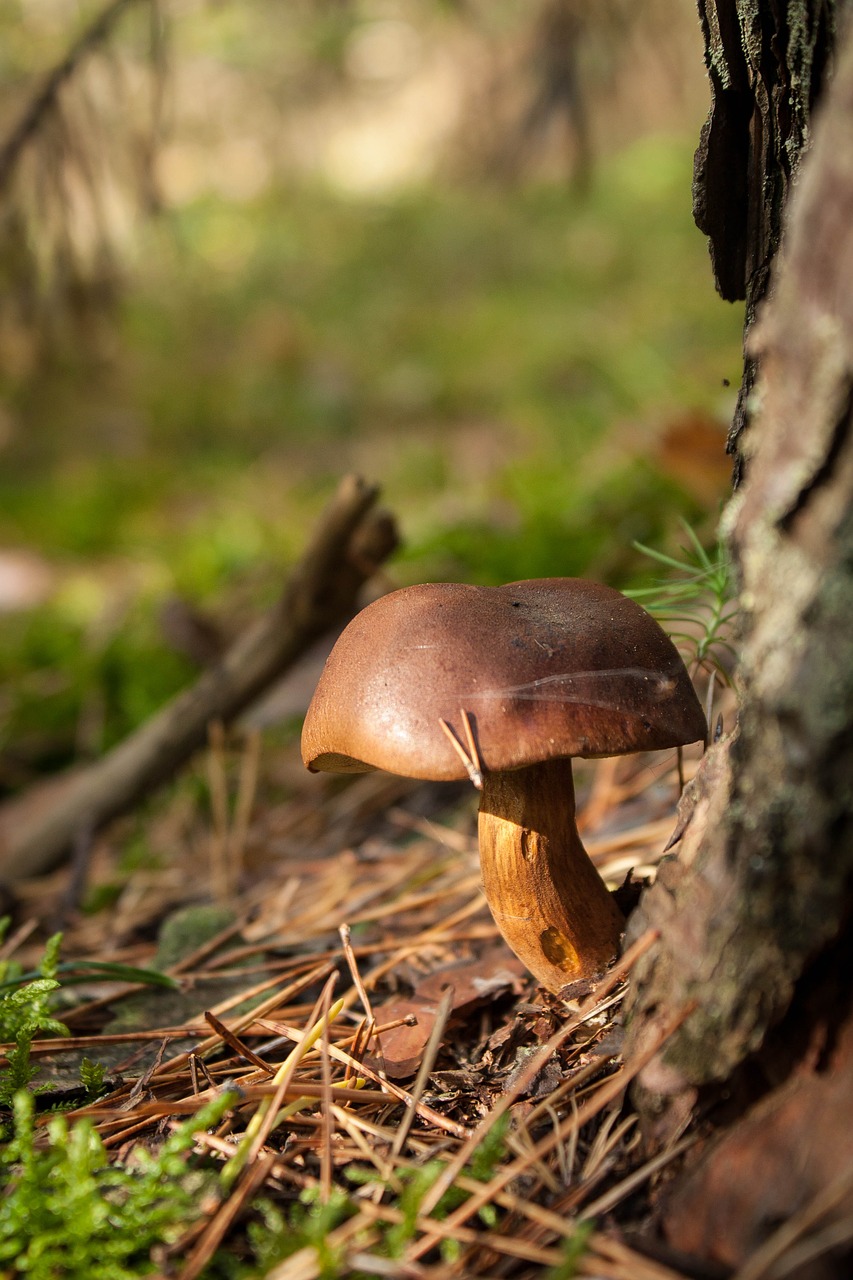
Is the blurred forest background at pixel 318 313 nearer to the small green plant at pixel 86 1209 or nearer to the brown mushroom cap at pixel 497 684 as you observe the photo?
the brown mushroom cap at pixel 497 684

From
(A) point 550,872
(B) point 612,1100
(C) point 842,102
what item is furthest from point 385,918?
(C) point 842,102

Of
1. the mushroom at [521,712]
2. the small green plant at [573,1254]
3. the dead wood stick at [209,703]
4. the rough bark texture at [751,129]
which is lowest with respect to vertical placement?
the dead wood stick at [209,703]

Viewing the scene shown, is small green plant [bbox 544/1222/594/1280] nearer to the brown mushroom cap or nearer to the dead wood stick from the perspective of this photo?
the brown mushroom cap

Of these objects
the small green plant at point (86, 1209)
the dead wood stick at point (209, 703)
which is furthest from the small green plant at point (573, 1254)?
the dead wood stick at point (209, 703)

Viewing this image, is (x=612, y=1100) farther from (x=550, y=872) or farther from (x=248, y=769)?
(x=248, y=769)

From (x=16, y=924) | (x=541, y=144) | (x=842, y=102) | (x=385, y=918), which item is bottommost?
(x=16, y=924)
